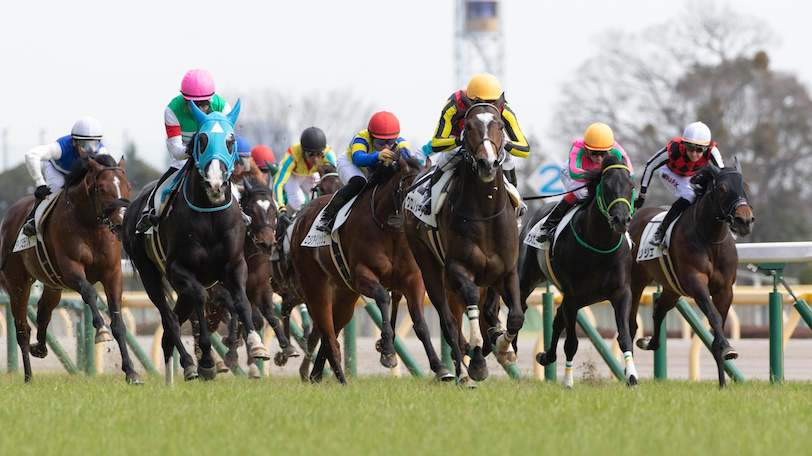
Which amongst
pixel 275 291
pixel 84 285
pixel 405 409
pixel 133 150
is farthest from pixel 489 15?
pixel 405 409

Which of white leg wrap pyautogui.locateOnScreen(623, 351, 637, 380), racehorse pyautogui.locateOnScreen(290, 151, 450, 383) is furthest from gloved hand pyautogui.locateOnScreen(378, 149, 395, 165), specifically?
white leg wrap pyautogui.locateOnScreen(623, 351, 637, 380)

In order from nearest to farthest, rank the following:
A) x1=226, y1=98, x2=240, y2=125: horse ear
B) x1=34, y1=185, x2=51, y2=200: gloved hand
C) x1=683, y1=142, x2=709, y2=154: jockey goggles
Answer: x1=226, y1=98, x2=240, y2=125: horse ear
x1=683, y1=142, x2=709, y2=154: jockey goggles
x1=34, y1=185, x2=51, y2=200: gloved hand

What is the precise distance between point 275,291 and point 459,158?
550 cm

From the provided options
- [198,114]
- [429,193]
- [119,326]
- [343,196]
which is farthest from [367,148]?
[119,326]

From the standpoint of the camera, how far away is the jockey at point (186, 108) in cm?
890

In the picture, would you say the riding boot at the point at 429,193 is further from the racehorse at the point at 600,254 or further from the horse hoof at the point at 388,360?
the horse hoof at the point at 388,360

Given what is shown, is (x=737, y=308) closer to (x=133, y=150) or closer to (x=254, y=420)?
(x=254, y=420)

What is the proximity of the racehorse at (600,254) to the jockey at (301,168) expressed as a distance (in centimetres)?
335

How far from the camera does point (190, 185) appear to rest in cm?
876

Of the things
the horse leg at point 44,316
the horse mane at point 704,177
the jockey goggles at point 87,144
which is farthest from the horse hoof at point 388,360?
the horse leg at point 44,316

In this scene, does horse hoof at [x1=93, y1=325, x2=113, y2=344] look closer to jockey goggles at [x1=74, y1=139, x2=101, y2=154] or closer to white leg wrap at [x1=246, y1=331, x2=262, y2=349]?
jockey goggles at [x1=74, y1=139, x2=101, y2=154]

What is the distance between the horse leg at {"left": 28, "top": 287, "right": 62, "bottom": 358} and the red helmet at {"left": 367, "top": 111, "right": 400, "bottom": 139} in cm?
374

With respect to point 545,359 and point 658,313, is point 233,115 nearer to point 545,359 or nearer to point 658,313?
point 545,359

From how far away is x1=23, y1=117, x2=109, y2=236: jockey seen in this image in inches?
422
